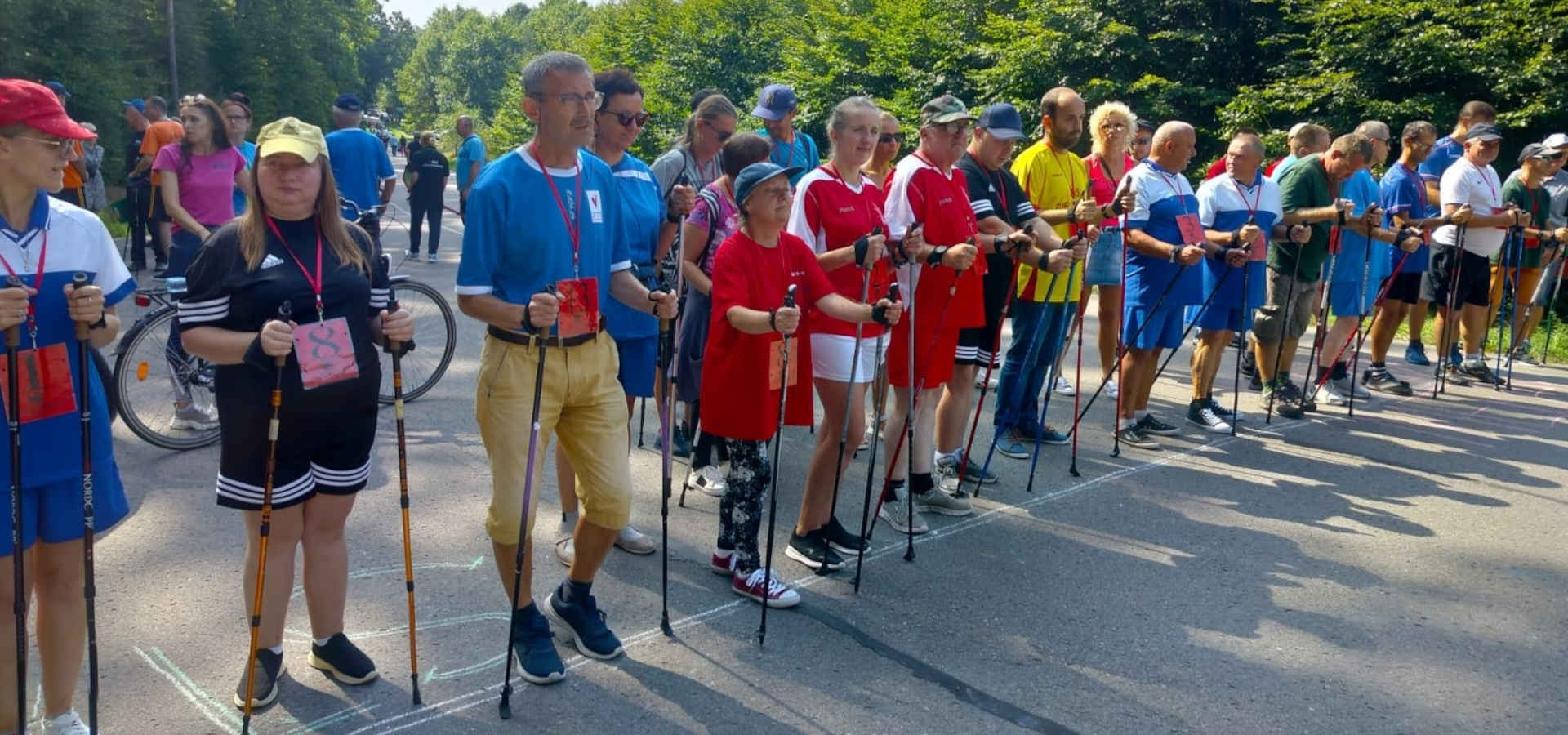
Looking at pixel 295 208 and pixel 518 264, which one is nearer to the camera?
pixel 295 208

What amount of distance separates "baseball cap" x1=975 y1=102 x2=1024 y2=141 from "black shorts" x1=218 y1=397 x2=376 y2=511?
142 inches

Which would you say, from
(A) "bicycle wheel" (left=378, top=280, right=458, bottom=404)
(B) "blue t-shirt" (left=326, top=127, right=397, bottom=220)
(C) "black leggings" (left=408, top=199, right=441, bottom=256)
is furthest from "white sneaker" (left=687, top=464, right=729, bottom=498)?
(C) "black leggings" (left=408, top=199, right=441, bottom=256)

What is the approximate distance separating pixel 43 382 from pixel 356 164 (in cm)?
726

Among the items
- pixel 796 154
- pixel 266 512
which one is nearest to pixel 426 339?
pixel 796 154

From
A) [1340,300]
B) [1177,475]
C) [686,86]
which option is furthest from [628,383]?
[686,86]

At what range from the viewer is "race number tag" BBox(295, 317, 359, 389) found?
133 inches

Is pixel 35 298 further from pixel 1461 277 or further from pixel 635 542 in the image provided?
pixel 1461 277

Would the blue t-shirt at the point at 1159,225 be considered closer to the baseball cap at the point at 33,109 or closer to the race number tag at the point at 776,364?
the race number tag at the point at 776,364

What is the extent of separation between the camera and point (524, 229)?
3.72 metres

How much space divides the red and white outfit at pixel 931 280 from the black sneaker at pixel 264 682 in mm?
2905

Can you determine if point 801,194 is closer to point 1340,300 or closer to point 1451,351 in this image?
point 1340,300

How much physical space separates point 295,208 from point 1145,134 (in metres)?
7.96

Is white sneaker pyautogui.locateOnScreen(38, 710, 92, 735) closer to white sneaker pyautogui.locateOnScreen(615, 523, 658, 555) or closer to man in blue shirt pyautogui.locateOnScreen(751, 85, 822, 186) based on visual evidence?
white sneaker pyautogui.locateOnScreen(615, 523, 658, 555)

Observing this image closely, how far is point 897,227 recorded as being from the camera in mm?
5402
